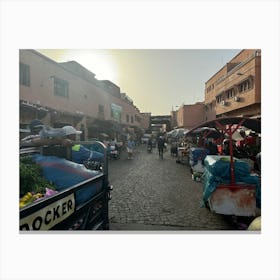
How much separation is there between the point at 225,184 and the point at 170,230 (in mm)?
1509

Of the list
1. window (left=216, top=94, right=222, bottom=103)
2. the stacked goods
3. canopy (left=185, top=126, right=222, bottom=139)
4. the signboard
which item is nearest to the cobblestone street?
the stacked goods

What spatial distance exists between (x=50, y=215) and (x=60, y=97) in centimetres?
1170

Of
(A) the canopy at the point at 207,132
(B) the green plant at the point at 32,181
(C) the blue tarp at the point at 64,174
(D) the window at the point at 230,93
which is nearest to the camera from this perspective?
(B) the green plant at the point at 32,181

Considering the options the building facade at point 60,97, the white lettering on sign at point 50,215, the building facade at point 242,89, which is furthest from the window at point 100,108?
the white lettering on sign at point 50,215

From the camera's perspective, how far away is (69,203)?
2.41 metres

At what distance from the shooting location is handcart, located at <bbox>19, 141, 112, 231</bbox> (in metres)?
2.06

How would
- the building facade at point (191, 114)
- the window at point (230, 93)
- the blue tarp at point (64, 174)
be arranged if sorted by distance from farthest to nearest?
the building facade at point (191, 114), the window at point (230, 93), the blue tarp at point (64, 174)

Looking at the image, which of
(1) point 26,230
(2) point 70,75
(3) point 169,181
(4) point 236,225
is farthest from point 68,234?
(2) point 70,75

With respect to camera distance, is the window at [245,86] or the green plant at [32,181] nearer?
the green plant at [32,181]

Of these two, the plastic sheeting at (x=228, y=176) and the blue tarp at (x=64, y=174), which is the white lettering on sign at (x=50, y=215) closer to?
the blue tarp at (x=64, y=174)

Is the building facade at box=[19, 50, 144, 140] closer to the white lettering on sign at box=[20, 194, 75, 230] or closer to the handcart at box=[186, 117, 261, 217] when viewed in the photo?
the white lettering on sign at box=[20, 194, 75, 230]

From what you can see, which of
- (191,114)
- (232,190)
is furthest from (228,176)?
(191,114)

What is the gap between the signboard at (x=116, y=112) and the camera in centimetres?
2275

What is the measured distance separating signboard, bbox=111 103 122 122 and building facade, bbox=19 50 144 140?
1.07 feet
